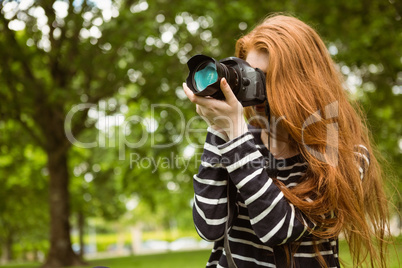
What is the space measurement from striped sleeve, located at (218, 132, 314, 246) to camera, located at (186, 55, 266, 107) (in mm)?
222

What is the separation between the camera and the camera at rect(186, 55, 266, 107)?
4.52 ft

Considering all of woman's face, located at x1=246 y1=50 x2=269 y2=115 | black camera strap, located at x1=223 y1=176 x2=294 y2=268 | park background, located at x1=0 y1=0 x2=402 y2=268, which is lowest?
black camera strap, located at x1=223 y1=176 x2=294 y2=268

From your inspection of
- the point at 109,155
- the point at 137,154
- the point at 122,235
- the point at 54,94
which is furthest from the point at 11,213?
the point at 122,235

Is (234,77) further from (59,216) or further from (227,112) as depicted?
(59,216)

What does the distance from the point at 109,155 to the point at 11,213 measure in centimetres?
342

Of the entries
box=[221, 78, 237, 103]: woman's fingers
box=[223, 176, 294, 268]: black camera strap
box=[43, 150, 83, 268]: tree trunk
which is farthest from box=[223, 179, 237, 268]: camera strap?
box=[43, 150, 83, 268]: tree trunk

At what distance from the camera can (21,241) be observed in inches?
680

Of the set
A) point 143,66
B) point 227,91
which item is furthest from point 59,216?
point 227,91

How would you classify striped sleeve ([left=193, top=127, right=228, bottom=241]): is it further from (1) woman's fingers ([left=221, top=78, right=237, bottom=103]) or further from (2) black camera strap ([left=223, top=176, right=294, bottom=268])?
(1) woman's fingers ([left=221, top=78, right=237, bottom=103])

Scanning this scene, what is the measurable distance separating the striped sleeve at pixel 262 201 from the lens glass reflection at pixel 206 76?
246 millimetres

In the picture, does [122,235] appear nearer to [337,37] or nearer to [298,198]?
[337,37]

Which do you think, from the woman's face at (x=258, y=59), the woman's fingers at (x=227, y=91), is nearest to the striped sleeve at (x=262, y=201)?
the woman's fingers at (x=227, y=91)

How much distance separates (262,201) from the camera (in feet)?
4.00

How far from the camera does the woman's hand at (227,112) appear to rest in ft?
4.26
